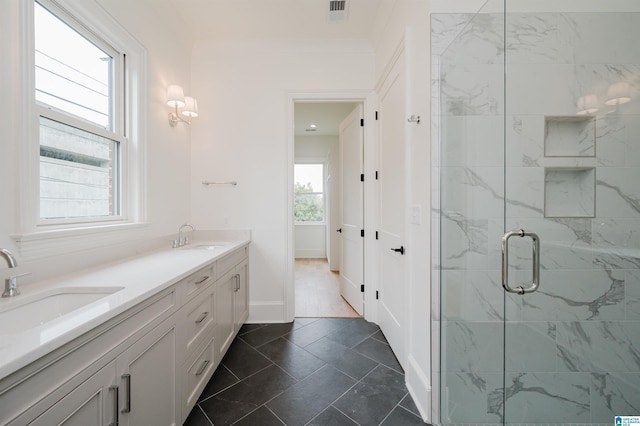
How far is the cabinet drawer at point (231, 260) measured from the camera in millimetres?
1858

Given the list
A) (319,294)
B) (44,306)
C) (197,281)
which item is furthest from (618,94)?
(319,294)

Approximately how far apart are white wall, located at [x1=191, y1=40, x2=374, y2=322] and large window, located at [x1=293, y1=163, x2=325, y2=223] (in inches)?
138

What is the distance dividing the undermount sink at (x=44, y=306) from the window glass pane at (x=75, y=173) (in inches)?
19.4

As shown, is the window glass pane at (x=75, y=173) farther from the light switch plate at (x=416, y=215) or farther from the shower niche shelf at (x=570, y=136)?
the shower niche shelf at (x=570, y=136)

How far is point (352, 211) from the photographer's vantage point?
303 centimetres

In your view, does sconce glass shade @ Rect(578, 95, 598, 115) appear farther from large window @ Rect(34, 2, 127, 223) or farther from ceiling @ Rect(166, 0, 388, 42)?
large window @ Rect(34, 2, 127, 223)

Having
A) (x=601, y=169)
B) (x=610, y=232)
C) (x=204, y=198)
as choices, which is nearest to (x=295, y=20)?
(x=204, y=198)

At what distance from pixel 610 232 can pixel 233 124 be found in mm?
2848

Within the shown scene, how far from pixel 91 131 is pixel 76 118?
10 centimetres

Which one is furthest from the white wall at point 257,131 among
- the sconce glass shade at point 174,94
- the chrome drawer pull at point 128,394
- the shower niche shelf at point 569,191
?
the shower niche shelf at point 569,191

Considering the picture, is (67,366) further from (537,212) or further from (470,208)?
(537,212)

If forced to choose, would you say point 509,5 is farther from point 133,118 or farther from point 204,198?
point 204,198

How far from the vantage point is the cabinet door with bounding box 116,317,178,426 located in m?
0.92

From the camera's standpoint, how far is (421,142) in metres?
1.59
